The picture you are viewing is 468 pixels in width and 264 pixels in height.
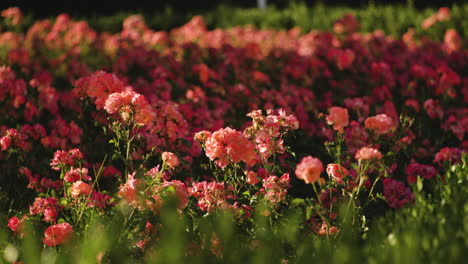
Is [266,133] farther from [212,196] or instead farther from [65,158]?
[65,158]

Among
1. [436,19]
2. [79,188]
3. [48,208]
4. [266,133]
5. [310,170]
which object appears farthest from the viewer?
[436,19]

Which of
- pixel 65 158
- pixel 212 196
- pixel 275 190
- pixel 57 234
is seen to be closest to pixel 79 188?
pixel 57 234

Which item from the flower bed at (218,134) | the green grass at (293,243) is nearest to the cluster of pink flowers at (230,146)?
the flower bed at (218,134)

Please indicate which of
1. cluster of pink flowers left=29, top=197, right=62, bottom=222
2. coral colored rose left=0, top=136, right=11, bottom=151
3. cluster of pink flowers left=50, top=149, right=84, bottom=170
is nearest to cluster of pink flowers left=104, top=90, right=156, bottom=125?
cluster of pink flowers left=50, top=149, right=84, bottom=170

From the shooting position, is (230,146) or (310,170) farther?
(230,146)

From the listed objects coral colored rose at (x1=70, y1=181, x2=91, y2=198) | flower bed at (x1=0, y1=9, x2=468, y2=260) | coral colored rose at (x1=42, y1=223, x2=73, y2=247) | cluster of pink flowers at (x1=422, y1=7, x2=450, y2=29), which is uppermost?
coral colored rose at (x1=70, y1=181, x2=91, y2=198)

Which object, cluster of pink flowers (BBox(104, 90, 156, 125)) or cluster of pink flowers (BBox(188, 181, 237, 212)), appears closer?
cluster of pink flowers (BBox(188, 181, 237, 212))

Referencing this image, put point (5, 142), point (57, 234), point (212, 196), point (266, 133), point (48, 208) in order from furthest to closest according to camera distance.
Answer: point (5, 142), point (266, 133), point (48, 208), point (212, 196), point (57, 234)

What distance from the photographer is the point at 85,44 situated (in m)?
Result: 8.32

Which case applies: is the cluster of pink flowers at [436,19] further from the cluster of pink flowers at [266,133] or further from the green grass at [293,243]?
the cluster of pink flowers at [266,133]

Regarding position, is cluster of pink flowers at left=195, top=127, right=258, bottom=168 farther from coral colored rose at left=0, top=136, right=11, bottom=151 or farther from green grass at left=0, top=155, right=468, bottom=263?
coral colored rose at left=0, top=136, right=11, bottom=151

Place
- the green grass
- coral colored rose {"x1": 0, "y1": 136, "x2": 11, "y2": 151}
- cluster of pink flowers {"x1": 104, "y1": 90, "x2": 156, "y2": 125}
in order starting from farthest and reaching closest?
coral colored rose {"x1": 0, "y1": 136, "x2": 11, "y2": 151} < cluster of pink flowers {"x1": 104, "y1": 90, "x2": 156, "y2": 125} < the green grass

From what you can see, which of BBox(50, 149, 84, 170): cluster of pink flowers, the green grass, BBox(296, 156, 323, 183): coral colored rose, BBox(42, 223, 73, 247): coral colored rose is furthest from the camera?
BBox(50, 149, 84, 170): cluster of pink flowers

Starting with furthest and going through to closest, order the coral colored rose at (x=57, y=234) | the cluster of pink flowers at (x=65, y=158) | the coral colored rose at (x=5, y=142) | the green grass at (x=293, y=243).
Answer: the coral colored rose at (x=5, y=142), the cluster of pink flowers at (x=65, y=158), the coral colored rose at (x=57, y=234), the green grass at (x=293, y=243)
